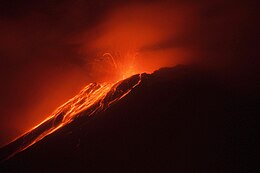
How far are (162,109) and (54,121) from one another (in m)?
8.94

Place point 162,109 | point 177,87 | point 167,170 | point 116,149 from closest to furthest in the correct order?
point 167,170
point 116,149
point 162,109
point 177,87

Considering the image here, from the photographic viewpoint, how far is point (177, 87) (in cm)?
3064

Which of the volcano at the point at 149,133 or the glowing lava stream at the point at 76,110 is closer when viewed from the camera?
the volcano at the point at 149,133

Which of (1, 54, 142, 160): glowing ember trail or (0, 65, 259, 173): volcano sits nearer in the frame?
(0, 65, 259, 173): volcano

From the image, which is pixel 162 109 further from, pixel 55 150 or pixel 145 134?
pixel 55 150

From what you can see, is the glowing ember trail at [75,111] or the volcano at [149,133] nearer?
the volcano at [149,133]

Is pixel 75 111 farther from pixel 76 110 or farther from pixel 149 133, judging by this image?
pixel 149 133

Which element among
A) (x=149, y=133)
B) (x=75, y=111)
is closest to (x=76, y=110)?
(x=75, y=111)

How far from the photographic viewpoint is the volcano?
926 inches

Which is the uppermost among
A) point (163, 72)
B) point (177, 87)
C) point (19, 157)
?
point (163, 72)

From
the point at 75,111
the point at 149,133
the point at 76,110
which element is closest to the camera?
the point at 149,133

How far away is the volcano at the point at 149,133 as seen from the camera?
23531 mm

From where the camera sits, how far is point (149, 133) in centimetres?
2622

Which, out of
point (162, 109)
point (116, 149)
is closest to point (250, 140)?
point (162, 109)
